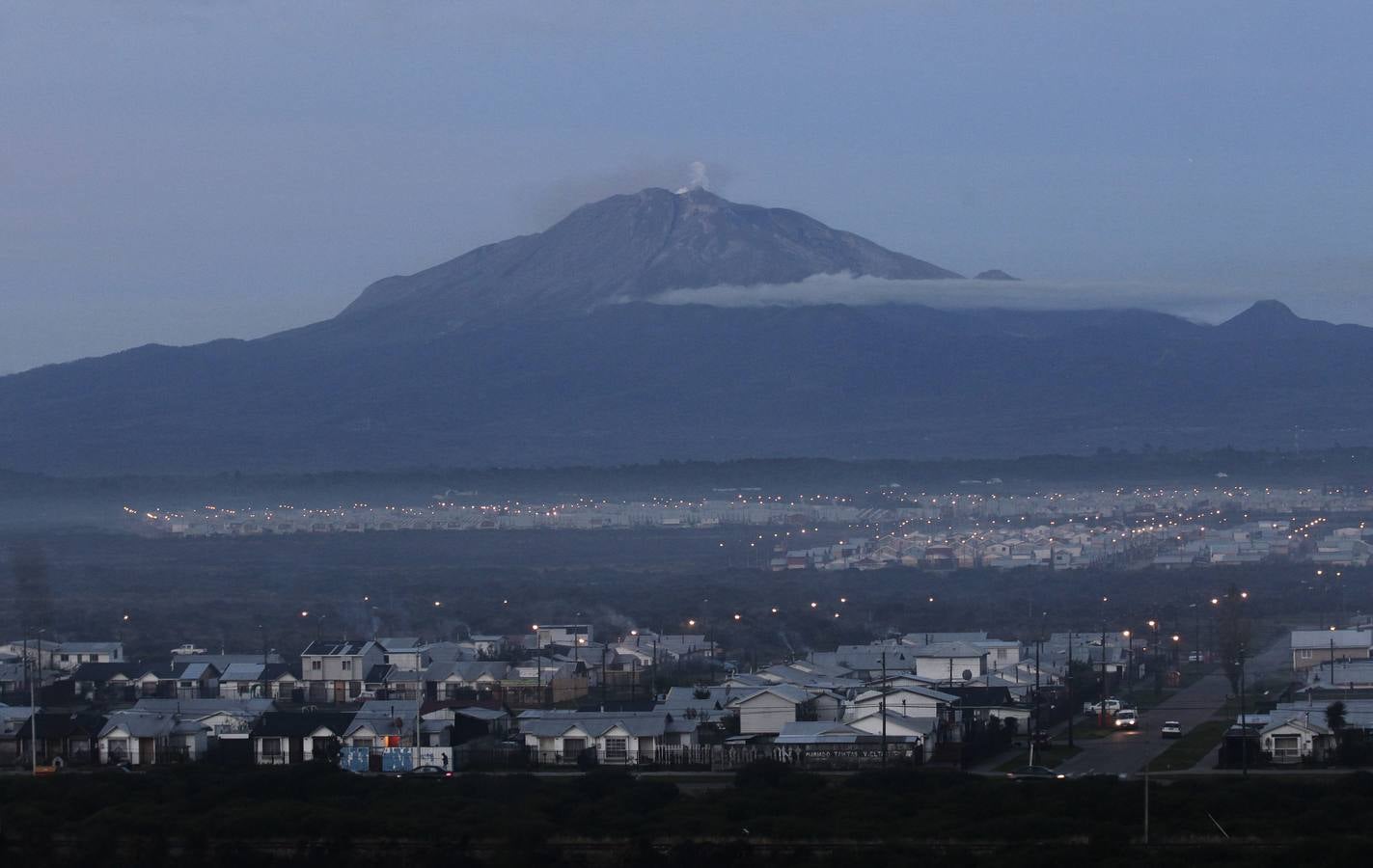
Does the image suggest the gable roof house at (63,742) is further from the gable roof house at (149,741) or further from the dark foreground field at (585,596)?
the dark foreground field at (585,596)

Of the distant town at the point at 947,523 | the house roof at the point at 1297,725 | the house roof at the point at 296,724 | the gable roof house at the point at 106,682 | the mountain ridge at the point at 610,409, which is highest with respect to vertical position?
the mountain ridge at the point at 610,409

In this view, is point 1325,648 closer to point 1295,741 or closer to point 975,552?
point 1295,741

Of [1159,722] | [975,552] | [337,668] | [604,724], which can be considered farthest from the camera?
[975,552]

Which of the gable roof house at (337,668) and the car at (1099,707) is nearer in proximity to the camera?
the car at (1099,707)

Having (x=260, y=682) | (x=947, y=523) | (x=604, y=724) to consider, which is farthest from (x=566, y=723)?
(x=947, y=523)

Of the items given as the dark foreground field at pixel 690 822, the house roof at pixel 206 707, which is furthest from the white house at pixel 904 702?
the house roof at pixel 206 707

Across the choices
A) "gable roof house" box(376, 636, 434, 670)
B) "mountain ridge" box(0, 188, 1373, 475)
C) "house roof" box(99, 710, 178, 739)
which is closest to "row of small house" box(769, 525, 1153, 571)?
"gable roof house" box(376, 636, 434, 670)
